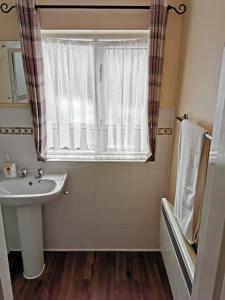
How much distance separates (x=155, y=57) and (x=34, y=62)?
2.92 ft

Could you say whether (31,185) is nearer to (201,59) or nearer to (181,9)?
(201,59)

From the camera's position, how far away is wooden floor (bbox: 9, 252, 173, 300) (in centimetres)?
182

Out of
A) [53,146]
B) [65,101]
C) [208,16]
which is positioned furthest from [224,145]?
[53,146]

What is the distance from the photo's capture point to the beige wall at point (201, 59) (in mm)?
1166

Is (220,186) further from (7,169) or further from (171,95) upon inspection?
(7,169)

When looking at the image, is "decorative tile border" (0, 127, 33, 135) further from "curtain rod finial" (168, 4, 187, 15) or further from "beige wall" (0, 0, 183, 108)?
"curtain rod finial" (168, 4, 187, 15)

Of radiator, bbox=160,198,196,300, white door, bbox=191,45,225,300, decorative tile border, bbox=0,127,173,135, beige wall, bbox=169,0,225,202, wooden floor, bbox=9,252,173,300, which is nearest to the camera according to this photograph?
white door, bbox=191,45,225,300

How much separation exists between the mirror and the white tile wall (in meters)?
0.11

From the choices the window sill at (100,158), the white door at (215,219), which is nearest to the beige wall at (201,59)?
the window sill at (100,158)

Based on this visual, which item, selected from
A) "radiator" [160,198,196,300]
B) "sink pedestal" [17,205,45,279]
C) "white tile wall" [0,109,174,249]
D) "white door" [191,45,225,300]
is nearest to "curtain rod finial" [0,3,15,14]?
"white tile wall" [0,109,174,249]

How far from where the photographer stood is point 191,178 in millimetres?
1355

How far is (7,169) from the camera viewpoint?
1903 mm

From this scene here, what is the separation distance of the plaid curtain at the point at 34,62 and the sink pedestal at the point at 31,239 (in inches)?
20.5

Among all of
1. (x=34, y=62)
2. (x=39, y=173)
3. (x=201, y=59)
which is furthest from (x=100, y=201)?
(x=201, y=59)
